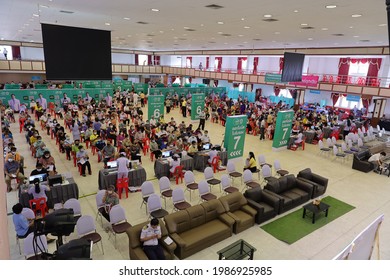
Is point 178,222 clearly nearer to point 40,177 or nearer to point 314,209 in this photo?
point 314,209

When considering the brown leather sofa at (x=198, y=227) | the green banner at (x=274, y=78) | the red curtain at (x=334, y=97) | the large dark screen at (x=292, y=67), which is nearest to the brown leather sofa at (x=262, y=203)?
the brown leather sofa at (x=198, y=227)

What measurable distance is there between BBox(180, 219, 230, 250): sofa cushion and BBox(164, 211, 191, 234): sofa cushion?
0.15 meters

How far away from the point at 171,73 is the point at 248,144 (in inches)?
968

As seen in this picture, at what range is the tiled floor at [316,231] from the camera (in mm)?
6879

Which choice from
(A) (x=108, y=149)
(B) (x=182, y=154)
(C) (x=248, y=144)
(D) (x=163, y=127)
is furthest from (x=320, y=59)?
(A) (x=108, y=149)

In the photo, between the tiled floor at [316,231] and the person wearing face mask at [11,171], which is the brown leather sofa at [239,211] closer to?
the tiled floor at [316,231]

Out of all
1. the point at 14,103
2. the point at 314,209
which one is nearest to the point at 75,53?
the point at 314,209

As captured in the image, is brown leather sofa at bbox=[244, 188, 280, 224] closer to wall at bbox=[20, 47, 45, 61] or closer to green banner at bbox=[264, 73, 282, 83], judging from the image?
green banner at bbox=[264, 73, 282, 83]

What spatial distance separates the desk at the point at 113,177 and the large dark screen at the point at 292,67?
8.23m

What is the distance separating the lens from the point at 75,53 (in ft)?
25.3

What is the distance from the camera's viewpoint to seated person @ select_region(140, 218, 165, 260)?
595 cm

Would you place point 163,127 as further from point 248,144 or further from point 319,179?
point 319,179

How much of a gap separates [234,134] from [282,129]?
13.4ft

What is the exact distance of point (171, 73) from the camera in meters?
38.3
